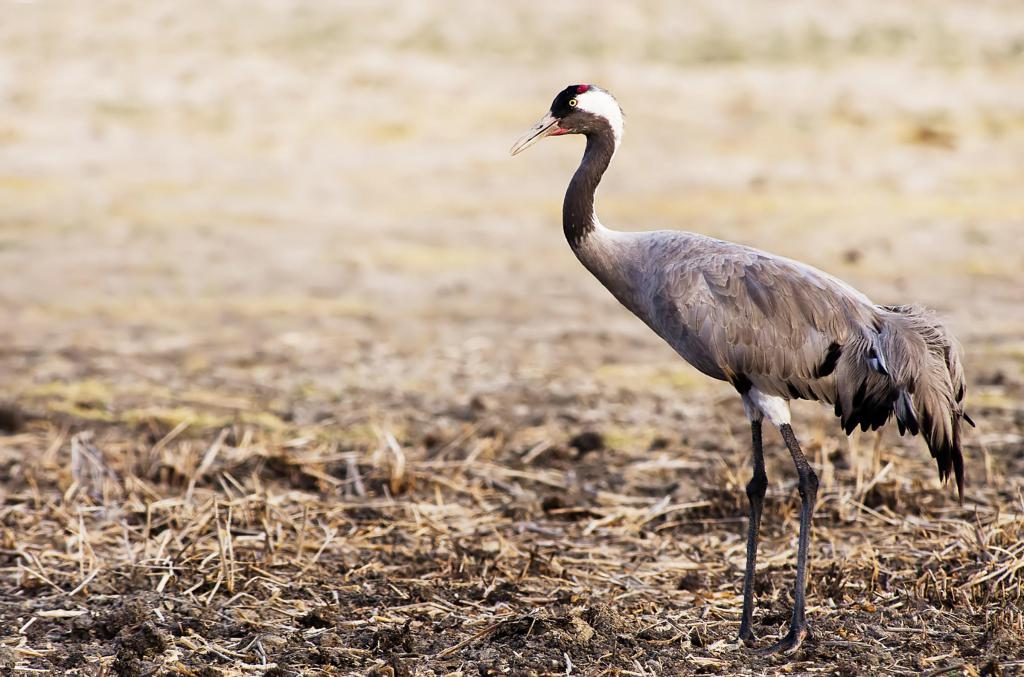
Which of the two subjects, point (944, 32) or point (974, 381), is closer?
point (974, 381)

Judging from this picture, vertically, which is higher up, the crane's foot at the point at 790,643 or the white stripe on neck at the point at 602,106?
the white stripe on neck at the point at 602,106

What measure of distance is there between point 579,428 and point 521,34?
1595 centimetres

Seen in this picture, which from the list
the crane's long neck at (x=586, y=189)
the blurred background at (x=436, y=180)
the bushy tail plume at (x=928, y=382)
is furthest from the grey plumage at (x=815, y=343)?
the blurred background at (x=436, y=180)

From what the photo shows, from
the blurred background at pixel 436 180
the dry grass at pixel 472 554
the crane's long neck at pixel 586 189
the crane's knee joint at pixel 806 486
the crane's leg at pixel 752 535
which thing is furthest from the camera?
the blurred background at pixel 436 180

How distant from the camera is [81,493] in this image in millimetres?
6645

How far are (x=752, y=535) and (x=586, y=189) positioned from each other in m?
1.54

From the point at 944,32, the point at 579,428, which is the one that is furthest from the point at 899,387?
the point at 944,32

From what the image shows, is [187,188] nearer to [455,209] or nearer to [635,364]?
[455,209]

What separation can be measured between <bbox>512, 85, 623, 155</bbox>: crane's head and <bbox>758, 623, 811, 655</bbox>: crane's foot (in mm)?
2110

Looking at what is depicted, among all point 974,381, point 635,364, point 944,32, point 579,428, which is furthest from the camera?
point 944,32

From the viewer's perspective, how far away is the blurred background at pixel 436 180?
9891 mm

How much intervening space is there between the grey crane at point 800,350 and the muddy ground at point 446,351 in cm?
57

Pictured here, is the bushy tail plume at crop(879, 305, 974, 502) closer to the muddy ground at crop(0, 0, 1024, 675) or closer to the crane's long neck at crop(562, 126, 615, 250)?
the muddy ground at crop(0, 0, 1024, 675)

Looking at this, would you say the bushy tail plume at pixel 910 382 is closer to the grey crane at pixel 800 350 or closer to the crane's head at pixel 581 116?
the grey crane at pixel 800 350
